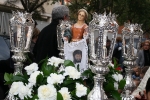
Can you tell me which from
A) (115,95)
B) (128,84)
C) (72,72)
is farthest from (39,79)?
(128,84)

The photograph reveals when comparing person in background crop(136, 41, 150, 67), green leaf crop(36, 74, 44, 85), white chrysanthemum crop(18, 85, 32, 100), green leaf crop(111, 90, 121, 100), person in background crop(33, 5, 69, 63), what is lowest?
person in background crop(136, 41, 150, 67)

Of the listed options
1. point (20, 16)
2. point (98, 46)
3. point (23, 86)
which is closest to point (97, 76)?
point (98, 46)

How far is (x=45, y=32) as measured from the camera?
4.41m

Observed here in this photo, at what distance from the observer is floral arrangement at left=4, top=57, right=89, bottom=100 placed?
8.75ft

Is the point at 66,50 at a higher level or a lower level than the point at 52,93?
higher

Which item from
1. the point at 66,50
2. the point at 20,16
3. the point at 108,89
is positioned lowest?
the point at 108,89

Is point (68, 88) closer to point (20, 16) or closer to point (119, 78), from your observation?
point (119, 78)

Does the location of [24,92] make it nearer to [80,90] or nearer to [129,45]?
[80,90]

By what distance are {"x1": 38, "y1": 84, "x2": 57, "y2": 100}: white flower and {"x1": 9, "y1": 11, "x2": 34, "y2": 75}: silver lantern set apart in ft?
2.75

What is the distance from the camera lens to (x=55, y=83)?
9.12 ft

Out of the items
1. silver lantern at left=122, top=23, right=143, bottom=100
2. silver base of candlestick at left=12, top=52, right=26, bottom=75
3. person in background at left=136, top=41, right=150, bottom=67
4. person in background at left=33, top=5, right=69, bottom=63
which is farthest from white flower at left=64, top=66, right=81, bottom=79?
person in background at left=136, top=41, right=150, bottom=67

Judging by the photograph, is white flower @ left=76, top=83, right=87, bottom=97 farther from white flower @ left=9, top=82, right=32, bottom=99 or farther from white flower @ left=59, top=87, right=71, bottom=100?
white flower @ left=9, top=82, right=32, bottom=99

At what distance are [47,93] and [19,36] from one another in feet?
3.30

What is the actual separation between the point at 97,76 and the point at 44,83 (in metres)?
0.43
